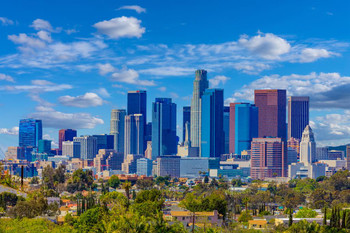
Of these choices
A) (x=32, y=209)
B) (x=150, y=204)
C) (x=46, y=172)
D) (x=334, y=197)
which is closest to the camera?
(x=32, y=209)

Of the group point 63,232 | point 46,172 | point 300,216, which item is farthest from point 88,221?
point 46,172

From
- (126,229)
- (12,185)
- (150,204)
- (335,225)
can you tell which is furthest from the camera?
(150,204)

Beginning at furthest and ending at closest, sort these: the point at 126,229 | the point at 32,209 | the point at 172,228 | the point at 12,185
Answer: the point at 32,209 → the point at 172,228 → the point at 126,229 → the point at 12,185

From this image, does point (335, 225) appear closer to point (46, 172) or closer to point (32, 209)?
point (32, 209)

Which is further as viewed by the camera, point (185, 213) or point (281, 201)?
point (281, 201)

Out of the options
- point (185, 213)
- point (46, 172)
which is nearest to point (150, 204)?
point (185, 213)

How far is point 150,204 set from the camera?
10281 centimetres

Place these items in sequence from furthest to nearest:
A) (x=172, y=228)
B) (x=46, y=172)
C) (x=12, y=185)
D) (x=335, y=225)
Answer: (x=46, y=172)
(x=335, y=225)
(x=172, y=228)
(x=12, y=185)

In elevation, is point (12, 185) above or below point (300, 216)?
above

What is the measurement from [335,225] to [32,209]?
44.8 meters

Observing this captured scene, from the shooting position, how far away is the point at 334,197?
582 feet

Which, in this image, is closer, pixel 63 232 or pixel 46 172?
pixel 63 232

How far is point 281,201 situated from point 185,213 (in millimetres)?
84231

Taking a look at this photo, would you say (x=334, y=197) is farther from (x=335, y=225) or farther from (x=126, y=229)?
(x=126, y=229)
